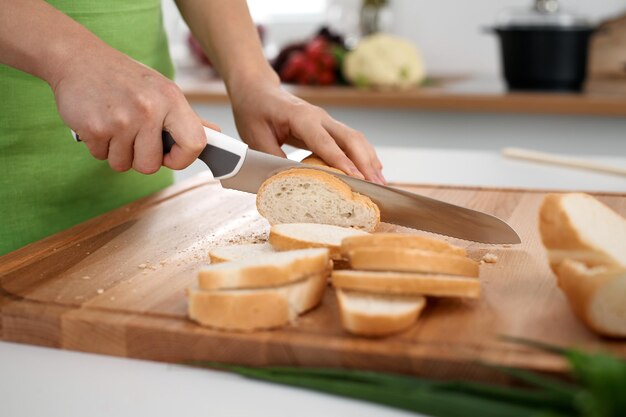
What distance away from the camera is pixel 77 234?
1.28 metres

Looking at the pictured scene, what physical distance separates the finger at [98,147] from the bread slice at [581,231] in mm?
565

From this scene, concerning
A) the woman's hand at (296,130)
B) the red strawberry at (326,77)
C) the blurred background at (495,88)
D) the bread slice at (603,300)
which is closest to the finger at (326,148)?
the woman's hand at (296,130)

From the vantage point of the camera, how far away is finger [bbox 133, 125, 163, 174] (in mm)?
1101

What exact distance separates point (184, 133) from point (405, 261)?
362 millimetres

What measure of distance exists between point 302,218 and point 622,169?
0.77 metres

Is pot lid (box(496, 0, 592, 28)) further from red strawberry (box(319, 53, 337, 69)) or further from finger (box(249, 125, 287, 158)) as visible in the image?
finger (box(249, 125, 287, 158))

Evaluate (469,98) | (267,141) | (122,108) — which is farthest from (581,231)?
(469,98)

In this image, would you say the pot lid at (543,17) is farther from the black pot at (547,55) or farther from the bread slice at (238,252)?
the bread slice at (238,252)

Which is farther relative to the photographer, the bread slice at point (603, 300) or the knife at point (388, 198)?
the knife at point (388, 198)

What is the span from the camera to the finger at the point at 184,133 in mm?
1104

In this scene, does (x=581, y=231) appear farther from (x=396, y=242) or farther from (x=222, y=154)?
(x=222, y=154)

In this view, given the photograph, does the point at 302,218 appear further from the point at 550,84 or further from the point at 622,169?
the point at 550,84

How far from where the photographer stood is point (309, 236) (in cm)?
110

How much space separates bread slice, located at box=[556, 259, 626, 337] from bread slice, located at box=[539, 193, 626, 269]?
50 millimetres
